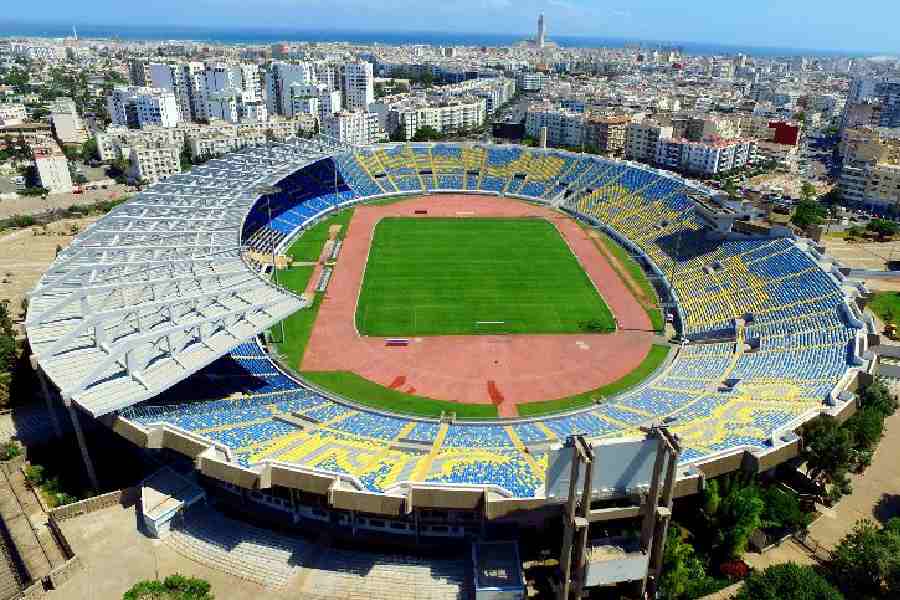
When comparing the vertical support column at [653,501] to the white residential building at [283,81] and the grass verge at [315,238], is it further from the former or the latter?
the white residential building at [283,81]

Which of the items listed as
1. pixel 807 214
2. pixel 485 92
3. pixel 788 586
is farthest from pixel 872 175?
pixel 485 92

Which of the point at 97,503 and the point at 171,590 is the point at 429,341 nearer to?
the point at 97,503

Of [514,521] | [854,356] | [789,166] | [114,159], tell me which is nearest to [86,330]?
[514,521]

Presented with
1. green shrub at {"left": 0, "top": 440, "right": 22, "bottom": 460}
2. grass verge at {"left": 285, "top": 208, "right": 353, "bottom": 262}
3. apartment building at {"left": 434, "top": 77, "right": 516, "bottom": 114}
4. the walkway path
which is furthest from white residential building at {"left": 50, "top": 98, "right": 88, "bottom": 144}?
the walkway path

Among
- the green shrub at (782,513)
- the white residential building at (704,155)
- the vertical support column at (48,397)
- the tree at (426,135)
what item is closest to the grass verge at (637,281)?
the green shrub at (782,513)

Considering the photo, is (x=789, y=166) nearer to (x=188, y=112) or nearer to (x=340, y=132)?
(x=340, y=132)

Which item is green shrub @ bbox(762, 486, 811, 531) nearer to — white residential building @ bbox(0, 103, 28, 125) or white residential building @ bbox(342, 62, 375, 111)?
white residential building @ bbox(0, 103, 28, 125)
